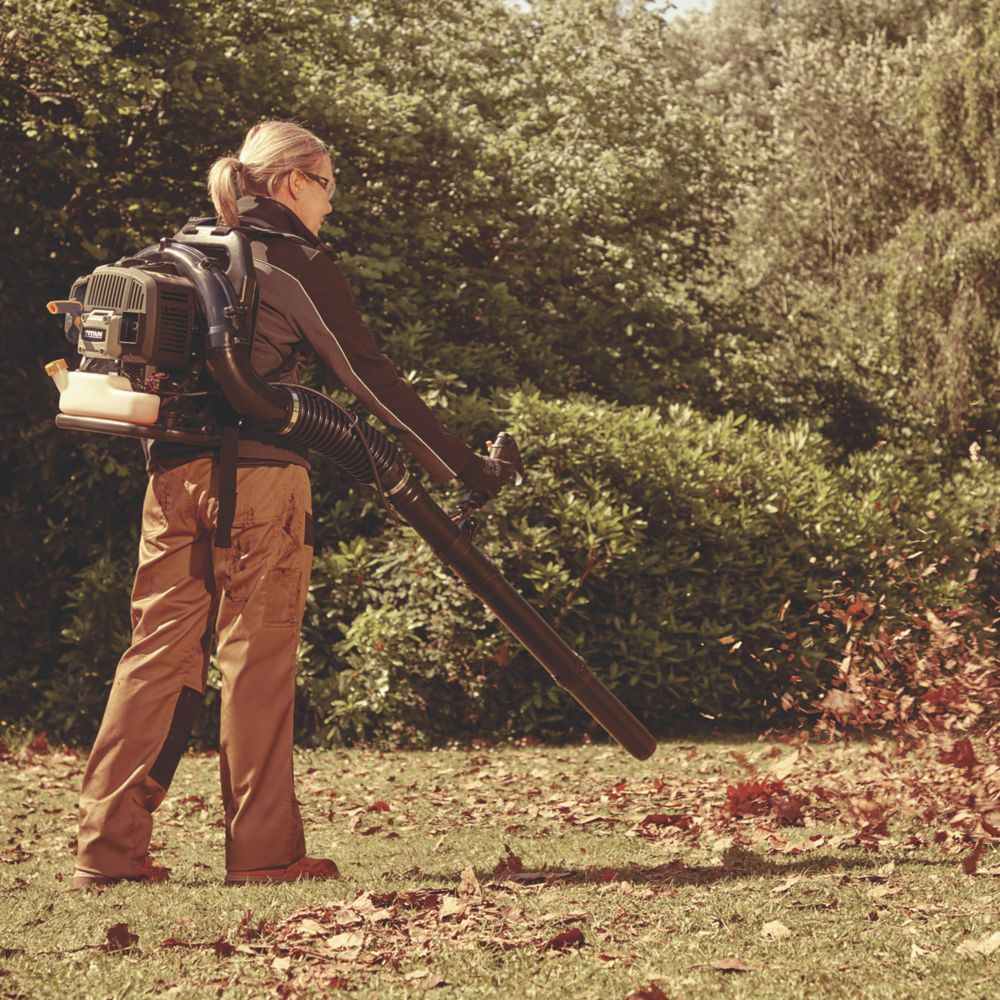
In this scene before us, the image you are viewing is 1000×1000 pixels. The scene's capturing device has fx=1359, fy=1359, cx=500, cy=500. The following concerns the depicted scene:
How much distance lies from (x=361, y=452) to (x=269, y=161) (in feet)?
3.52

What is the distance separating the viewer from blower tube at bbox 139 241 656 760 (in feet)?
14.0

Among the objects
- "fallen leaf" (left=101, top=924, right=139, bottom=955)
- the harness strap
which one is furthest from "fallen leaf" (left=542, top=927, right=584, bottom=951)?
the harness strap

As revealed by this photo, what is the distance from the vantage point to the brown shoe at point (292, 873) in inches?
178

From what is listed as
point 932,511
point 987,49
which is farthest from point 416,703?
point 987,49

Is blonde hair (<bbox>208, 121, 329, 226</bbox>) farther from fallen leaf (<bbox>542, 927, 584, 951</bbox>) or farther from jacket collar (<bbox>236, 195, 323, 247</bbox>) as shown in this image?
fallen leaf (<bbox>542, 927, 584, 951</bbox>)

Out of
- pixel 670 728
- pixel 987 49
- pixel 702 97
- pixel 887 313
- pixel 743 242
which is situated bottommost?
pixel 670 728

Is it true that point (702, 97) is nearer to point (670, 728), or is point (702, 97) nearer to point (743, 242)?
point (743, 242)

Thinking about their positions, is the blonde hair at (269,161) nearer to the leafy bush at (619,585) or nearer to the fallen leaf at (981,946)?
the fallen leaf at (981,946)

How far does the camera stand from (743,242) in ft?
80.5

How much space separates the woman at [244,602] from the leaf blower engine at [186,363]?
4.6 inches

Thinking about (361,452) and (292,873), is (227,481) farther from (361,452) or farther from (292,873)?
(292,873)

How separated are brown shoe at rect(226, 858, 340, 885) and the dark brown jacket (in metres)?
1.37

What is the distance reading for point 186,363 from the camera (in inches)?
171

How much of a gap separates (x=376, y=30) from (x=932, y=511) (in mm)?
10150
